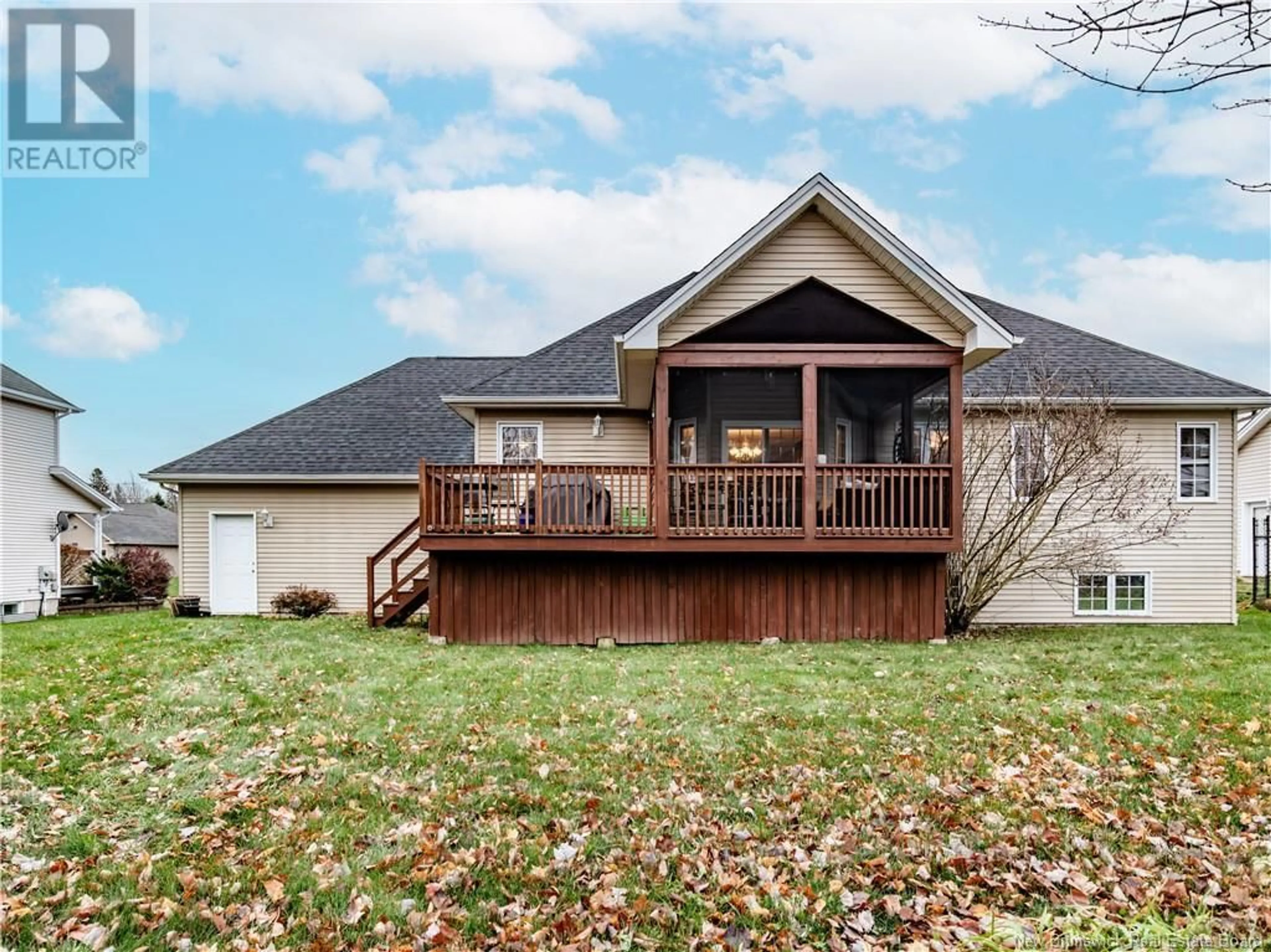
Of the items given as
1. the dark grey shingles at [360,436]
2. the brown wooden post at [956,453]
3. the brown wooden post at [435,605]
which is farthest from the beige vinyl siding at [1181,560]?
the dark grey shingles at [360,436]

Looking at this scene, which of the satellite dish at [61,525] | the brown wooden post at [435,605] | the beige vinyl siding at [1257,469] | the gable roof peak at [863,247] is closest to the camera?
the gable roof peak at [863,247]

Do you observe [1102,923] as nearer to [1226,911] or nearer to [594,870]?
[1226,911]

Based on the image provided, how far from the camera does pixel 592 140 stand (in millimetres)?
23656

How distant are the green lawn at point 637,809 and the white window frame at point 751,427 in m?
5.12

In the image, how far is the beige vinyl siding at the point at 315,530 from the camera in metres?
15.1

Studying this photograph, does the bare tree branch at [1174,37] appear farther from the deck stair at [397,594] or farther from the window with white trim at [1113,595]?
the window with white trim at [1113,595]

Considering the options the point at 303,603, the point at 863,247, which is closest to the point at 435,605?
the point at 303,603

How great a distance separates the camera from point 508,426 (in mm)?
13430

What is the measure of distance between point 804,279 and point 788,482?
2.85 meters

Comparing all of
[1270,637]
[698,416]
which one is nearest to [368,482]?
[698,416]

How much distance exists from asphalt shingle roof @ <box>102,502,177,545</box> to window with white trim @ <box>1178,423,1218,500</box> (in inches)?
1595

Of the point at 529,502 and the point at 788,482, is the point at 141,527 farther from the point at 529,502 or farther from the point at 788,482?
the point at 788,482

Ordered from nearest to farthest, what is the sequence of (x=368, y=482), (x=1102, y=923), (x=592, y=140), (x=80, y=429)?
(x=1102, y=923), (x=368, y=482), (x=592, y=140), (x=80, y=429)

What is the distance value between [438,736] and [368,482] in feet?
33.0
